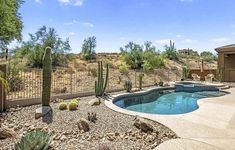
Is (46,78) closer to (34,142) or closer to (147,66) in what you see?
(34,142)

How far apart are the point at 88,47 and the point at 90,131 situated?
20.0m

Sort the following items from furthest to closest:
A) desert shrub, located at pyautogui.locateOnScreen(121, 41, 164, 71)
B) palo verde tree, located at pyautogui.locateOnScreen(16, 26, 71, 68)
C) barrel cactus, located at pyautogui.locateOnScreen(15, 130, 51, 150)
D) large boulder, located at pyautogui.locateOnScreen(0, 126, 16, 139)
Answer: desert shrub, located at pyautogui.locateOnScreen(121, 41, 164, 71) < palo verde tree, located at pyautogui.locateOnScreen(16, 26, 71, 68) < large boulder, located at pyautogui.locateOnScreen(0, 126, 16, 139) < barrel cactus, located at pyautogui.locateOnScreen(15, 130, 51, 150)

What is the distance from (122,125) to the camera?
7000 mm

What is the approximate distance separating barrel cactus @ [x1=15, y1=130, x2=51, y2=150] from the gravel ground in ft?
1.76

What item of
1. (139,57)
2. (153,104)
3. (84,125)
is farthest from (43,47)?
(84,125)

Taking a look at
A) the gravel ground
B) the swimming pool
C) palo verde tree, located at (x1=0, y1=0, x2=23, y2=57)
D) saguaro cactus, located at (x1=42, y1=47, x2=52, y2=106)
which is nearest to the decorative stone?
the gravel ground

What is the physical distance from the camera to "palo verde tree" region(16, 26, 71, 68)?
18.6m

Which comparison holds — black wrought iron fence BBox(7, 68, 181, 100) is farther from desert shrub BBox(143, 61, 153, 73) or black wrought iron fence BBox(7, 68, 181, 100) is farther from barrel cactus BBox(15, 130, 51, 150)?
barrel cactus BBox(15, 130, 51, 150)

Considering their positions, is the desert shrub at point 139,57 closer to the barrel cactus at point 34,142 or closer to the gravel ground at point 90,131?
the gravel ground at point 90,131

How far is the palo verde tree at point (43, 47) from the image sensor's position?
18591 mm

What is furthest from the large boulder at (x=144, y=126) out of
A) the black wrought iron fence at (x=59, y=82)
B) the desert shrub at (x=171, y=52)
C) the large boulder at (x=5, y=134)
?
the desert shrub at (x=171, y=52)

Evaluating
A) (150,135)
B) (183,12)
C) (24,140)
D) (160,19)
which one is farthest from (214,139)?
(160,19)

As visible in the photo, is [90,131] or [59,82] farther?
[59,82]

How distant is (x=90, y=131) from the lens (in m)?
6.55
